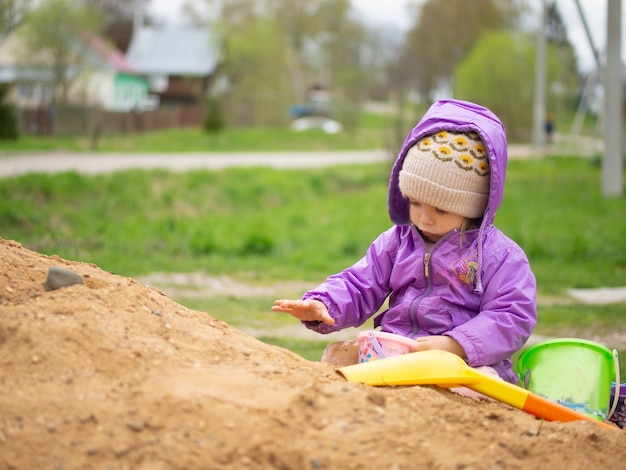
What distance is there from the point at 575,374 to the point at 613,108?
14.8m

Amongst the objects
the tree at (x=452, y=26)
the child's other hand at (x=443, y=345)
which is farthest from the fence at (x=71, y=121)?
the child's other hand at (x=443, y=345)

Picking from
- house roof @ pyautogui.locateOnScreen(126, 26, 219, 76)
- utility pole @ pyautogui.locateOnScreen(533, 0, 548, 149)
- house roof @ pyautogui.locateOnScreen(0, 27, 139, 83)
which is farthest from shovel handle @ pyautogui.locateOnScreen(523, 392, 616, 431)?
house roof @ pyautogui.locateOnScreen(126, 26, 219, 76)

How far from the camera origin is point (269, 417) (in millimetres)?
2777

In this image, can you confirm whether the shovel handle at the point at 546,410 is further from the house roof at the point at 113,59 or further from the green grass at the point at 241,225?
the house roof at the point at 113,59

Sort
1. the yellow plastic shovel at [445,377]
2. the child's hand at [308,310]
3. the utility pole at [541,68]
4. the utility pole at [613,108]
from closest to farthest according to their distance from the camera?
the yellow plastic shovel at [445,377], the child's hand at [308,310], the utility pole at [613,108], the utility pole at [541,68]

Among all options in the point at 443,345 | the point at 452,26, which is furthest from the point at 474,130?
the point at 452,26

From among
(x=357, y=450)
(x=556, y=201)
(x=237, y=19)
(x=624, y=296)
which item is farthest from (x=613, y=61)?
(x=237, y=19)

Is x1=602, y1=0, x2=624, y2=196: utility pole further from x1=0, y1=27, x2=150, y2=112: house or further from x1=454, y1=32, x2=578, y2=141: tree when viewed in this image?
x1=454, y1=32, x2=578, y2=141: tree

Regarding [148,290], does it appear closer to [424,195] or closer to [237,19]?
[424,195]

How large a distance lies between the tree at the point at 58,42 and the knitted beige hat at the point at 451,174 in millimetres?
29655

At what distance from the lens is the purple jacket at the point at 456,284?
148 inches

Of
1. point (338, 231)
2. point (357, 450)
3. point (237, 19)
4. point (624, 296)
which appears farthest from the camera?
point (237, 19)

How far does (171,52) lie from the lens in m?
66.2

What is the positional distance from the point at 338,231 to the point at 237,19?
188ft
